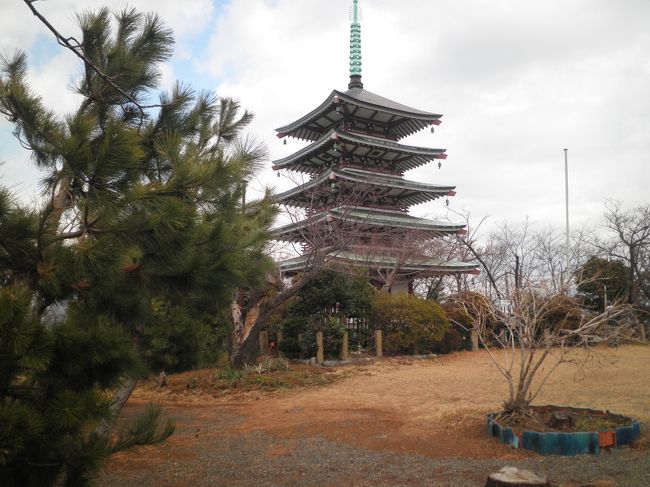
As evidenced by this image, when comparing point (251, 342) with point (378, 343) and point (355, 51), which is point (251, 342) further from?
point (355, 51)

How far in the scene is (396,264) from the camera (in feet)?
56.1

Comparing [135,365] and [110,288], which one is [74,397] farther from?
[110,288]

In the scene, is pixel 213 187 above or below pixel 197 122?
below

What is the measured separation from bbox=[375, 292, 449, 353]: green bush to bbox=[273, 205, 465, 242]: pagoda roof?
8.12 ft

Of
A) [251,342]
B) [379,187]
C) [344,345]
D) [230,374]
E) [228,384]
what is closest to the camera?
[228,384]

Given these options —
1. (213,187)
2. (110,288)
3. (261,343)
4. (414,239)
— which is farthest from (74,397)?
(414,239)

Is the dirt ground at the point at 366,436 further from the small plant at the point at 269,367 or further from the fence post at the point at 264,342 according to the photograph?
the fence post at the point at 264,342

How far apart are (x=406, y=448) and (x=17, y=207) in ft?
14.2

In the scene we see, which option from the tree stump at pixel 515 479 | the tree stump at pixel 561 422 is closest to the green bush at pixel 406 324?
the tree stump at pixel 561 422

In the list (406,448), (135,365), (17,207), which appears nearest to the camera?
(17,207)

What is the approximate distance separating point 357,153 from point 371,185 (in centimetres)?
233

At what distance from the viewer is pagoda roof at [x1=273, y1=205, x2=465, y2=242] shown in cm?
1588

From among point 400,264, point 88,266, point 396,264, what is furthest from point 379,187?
point 88,266

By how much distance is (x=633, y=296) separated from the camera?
19516 mm
